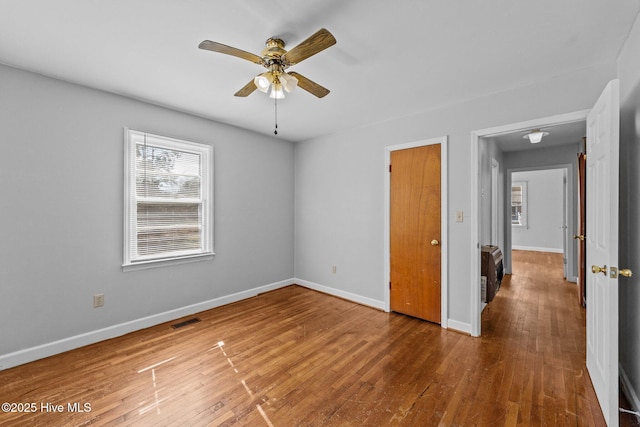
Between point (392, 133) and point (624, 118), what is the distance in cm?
203

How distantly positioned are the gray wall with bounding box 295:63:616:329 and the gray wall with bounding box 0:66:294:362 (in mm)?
1541

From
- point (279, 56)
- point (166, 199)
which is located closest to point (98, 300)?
point (166, 199)

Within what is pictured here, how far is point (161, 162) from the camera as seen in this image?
3.22 m

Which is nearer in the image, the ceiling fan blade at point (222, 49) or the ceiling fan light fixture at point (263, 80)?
the ceiling fan blade at point (222, 49)

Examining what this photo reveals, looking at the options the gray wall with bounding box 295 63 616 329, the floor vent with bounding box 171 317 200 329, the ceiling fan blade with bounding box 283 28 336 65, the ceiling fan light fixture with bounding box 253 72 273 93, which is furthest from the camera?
the floor vent with bounding box 171 317 200 329

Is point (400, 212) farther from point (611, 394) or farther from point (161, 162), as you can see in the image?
point (161, 162)

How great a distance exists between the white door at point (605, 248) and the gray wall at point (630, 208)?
178mm

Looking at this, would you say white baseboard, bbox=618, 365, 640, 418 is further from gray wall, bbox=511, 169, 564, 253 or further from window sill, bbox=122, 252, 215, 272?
gray wall, bbox=511, 169, 564, 253

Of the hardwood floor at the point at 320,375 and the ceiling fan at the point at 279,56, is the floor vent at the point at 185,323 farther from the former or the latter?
the ceiling fan at the point at 279,56

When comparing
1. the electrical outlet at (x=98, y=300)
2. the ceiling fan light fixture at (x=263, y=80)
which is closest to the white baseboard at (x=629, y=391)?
the ceiling fan light fixture at (x=263, y=80)

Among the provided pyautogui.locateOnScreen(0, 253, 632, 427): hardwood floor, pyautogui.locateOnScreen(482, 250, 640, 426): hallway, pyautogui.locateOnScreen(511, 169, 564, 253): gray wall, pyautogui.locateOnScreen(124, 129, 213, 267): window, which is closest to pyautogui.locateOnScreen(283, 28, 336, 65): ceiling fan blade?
pyautogui.locateOnScreen(124, 129, 213, 267): window

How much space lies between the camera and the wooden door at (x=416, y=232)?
10.4 ft

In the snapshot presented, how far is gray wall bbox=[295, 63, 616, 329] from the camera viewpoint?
2496mm

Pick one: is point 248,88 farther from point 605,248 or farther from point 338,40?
point 605,248
